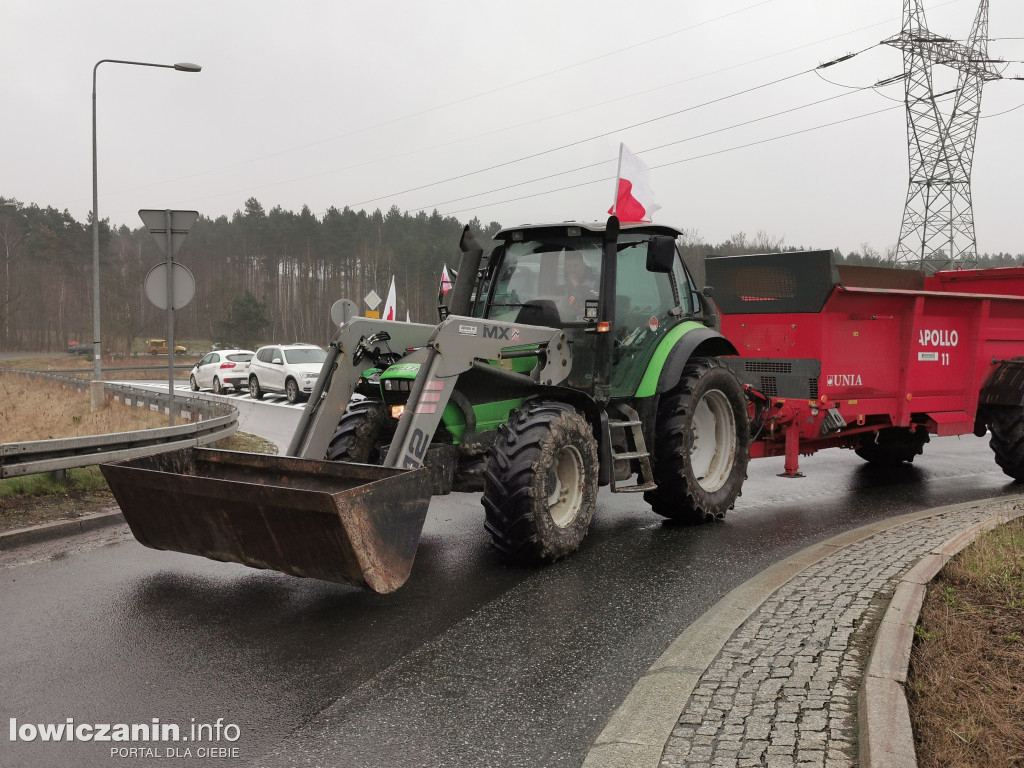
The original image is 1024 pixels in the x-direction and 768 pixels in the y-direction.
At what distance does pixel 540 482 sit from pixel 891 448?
723cm

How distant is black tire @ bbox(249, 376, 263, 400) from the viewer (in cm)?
2591

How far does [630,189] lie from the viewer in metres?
14.5

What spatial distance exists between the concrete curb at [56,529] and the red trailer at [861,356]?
20.7 feet

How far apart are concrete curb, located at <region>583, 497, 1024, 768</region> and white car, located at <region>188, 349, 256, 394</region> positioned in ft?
83.0

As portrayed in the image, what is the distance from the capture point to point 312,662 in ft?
14.6

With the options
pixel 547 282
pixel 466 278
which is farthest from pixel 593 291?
pixel 466 278

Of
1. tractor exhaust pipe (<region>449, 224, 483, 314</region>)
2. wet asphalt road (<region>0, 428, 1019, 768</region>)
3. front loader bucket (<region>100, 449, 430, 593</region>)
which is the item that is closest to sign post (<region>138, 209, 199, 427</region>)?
wet asphalt road (<region>0, 428, 1019, 768</region>)

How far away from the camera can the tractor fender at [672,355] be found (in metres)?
7.13

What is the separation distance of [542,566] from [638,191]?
9.95 meters

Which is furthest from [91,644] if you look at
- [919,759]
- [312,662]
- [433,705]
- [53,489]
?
[53,489]

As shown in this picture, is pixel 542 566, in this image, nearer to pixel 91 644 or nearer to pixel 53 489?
pixel 91 644

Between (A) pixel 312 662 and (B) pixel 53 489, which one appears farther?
(B) pixel 53 489

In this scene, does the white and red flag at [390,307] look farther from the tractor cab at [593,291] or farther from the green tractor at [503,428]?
the green tractor at [503,428]

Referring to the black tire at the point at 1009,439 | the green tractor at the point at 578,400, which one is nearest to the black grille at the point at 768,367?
the green tractor at the point at 578,400
